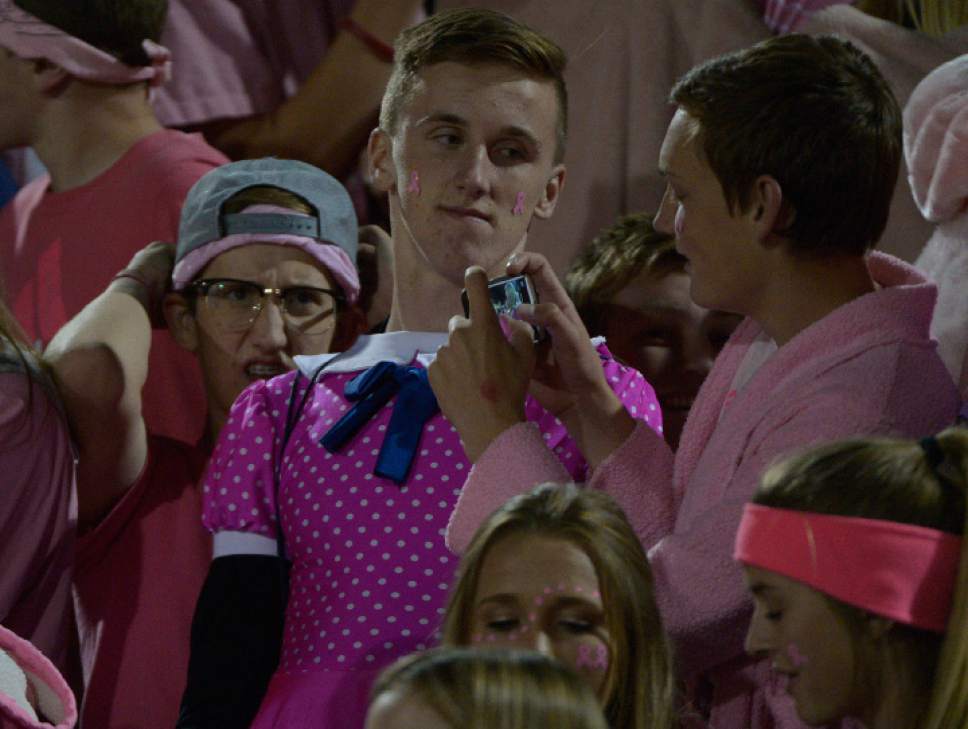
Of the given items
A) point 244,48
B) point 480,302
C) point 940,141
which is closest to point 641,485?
point 480,302

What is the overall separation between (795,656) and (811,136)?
506mm

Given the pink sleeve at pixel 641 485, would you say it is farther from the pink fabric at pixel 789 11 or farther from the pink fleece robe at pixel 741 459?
the pink fabric at pixel 789 11

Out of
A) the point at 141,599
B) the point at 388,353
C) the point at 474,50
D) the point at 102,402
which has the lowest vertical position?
the point at 141,599

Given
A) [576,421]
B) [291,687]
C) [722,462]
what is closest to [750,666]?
[722,462]

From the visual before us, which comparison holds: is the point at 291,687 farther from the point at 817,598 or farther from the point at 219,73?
the point at 219,73

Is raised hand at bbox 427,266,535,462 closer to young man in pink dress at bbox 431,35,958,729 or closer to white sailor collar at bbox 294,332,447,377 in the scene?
young man in pink dress at bbox 431,35,958,729

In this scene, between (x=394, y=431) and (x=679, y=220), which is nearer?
(x=679, y=220)

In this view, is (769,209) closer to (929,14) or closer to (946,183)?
(946,183)

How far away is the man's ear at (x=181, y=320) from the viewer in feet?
7.61

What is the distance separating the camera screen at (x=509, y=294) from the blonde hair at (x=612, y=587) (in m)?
0.26

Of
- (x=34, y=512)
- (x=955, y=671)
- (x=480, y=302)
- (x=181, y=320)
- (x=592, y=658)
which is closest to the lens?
(x=955, y=671)

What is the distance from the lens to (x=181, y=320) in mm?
2328

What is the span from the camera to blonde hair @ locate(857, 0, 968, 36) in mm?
2359

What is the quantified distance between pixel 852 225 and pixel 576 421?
1.15 feet
